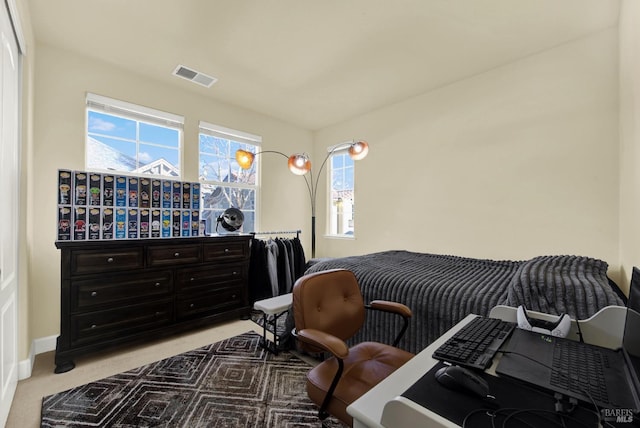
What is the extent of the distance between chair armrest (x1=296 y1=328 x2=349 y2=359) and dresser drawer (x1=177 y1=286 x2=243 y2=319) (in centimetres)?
199

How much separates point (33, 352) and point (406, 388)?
3.24m

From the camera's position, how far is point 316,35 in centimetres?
246

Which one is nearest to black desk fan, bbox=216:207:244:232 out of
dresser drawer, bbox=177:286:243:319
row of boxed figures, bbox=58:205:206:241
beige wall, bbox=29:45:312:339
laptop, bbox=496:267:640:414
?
row of boxed figures, bbox=58:205:206:241

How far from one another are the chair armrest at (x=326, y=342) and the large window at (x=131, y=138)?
2.86 metres

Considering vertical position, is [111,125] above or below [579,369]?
above

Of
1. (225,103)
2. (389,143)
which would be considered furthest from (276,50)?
(389,143)

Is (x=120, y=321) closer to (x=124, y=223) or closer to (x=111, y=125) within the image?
(x=124, y=223)

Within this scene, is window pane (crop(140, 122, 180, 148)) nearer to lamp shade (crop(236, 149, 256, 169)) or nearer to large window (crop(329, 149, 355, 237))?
lamp shade (crop(236, 149, 256, 169))

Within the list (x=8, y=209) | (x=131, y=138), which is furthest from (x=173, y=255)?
(x=131, y=138)

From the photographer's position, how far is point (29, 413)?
67.7 inches

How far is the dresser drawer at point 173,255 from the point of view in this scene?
264cm

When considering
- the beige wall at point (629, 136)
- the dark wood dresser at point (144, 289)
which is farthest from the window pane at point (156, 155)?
the beige wall at point (629, 136)

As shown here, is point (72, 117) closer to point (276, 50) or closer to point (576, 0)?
point (276, 50)

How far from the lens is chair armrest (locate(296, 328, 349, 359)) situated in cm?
117
